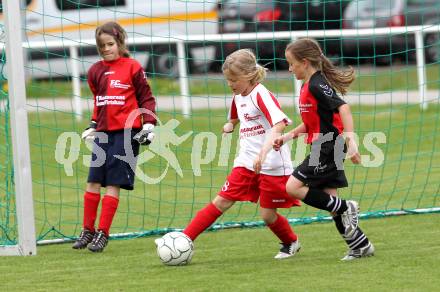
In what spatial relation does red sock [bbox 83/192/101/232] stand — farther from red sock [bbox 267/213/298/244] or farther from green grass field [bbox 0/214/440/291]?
red sock [bbox 267/213/298/244]

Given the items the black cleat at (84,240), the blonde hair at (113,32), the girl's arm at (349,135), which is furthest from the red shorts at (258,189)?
the blonde hair at (113,32)

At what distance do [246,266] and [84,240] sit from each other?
1394 mm

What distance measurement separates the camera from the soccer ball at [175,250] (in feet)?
20.8

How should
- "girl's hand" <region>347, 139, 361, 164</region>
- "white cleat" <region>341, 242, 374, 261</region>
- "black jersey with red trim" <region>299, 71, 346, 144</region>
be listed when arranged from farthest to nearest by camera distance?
1. "white cleat" <region>341, 242, 374, 261</region>
2. "black jersey with red trim" <region>299, 71, 346, 144</region>
3. "girl's hand" <region>347, 139, 361, 164</region>

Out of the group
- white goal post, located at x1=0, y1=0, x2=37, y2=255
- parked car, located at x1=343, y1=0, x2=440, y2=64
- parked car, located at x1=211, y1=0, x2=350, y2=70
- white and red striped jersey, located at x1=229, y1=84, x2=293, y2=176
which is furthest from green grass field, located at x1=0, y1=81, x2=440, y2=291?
parked car, located at x1=343, y1=0, x2=440, y2=64

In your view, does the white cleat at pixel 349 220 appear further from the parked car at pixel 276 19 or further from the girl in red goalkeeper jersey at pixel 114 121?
the parked car at pixel 276 19

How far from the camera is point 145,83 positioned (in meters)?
7.13

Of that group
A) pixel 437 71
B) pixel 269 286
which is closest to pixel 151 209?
pixel 269 286

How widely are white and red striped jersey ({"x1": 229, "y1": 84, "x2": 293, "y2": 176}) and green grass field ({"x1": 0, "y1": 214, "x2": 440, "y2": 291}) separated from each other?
Answer: 588 mm

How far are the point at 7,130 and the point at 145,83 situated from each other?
1.11 m

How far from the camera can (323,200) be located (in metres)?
6.28

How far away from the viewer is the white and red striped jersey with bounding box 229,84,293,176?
257 inches

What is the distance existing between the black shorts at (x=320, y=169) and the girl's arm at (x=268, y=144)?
220mm

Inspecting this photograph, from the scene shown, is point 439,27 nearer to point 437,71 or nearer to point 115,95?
point 115,95
